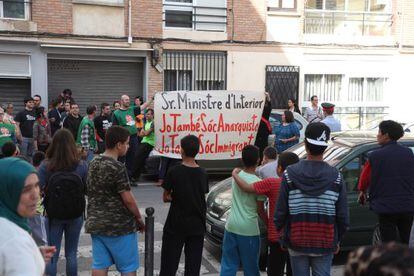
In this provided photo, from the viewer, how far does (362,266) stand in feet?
5.08

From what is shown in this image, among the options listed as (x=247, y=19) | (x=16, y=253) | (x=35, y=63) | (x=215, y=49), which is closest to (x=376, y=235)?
(x=16, y=253)

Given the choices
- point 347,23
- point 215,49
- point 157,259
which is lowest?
point 157,259

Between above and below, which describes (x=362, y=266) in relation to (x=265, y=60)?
below

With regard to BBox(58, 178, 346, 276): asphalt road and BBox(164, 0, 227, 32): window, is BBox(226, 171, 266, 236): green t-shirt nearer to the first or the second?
BBox(58, 178, 346, 276): asphalt road

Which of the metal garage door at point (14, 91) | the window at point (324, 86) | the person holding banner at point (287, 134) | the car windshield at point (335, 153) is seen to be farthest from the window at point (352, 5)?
the car windshield at point (335, 153)

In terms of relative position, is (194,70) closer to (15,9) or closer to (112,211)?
(15,9)

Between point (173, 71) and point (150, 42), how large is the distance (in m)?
1.22

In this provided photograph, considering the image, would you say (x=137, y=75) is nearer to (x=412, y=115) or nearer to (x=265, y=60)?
(x=265, y=60)

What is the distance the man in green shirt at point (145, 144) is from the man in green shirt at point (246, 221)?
6367mm

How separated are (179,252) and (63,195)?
121cm

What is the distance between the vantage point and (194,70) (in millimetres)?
16672

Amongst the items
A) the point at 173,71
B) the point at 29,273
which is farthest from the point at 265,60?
the point at 29,273

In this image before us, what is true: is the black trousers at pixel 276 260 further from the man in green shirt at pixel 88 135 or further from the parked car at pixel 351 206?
the man in green shirt at pixel 88 135

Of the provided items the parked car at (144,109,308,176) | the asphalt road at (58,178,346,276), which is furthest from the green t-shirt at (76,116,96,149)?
the asphalt road at (58,178,346,276)
